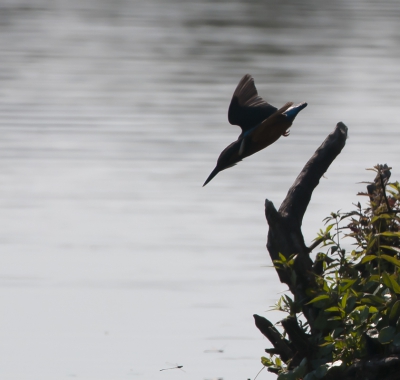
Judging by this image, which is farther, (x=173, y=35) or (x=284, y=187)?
(x=173, y=35)

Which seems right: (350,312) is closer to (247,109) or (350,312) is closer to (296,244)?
(296,244)

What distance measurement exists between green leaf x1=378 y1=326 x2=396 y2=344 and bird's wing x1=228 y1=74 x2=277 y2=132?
127 cm

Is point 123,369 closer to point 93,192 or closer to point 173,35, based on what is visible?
point 93,192

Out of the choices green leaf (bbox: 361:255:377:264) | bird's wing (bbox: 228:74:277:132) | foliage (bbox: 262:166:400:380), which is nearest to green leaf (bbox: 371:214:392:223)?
foliage (bbox: 262:166:400:380)

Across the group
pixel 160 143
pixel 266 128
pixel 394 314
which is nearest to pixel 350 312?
pixel 394 314

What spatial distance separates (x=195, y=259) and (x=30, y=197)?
159 cm

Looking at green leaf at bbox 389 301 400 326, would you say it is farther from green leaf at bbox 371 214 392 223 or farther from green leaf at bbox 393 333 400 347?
green leaf at bbox 371 214 392 223

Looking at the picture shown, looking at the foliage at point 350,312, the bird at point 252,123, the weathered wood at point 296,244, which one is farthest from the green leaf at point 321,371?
the bird at point 252,123

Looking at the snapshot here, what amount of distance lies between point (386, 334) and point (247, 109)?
140 cm

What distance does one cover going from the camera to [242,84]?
3363 mm

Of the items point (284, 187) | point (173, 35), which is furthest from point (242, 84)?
point (173, 35)

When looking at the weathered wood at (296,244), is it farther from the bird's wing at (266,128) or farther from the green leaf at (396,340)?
the bird's wing at (266,128)

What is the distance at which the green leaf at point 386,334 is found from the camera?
2.01 meters

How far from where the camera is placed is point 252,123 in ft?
10.4
